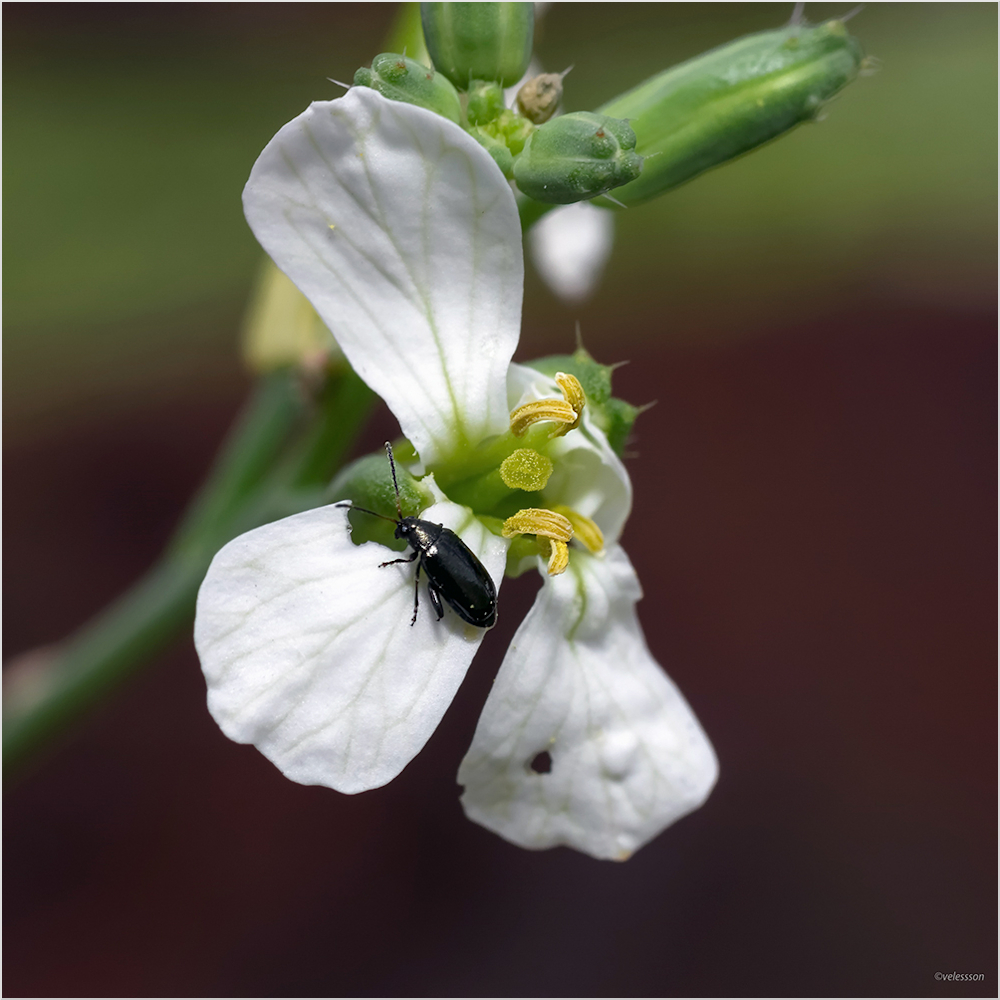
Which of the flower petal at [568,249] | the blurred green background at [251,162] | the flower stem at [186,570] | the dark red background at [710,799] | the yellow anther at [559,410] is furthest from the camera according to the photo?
the blurred green background at [251,162]

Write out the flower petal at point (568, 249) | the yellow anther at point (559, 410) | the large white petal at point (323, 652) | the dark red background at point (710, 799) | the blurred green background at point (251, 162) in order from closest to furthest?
the large white petal at point (323, 652)
the yellow anther at point (559, 410)
the flower petal at point (568, 249)
the dark red background at point (710, 799)
the blurred green background at point (251, 162)

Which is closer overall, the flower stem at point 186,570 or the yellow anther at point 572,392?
the yellow anther at point 572,392

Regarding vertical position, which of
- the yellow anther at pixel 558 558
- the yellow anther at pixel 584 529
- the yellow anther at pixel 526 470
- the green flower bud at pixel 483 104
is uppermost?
the green flower bud at pixel 483 104

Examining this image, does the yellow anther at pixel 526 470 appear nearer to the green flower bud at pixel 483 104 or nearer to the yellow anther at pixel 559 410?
the yellow anther at pixel 559 410

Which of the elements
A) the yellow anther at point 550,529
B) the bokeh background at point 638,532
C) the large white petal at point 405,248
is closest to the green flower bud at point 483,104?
the large white petal at point 405,248

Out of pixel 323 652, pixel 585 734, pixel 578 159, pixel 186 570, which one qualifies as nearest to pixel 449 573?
pixel 323 652

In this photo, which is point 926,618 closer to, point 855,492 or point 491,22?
point 855,492
